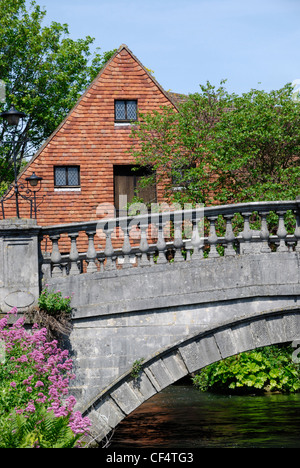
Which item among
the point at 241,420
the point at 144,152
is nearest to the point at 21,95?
the point at 144,152

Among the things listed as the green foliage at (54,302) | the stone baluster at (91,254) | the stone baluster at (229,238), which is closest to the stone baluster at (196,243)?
the stone baluster at (229,238)

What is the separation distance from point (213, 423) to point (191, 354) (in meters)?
6.80

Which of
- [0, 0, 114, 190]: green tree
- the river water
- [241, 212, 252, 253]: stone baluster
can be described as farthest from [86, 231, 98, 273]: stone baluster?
[0, 0, 114, 190]: green tree

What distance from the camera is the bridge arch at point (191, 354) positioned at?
11.6m

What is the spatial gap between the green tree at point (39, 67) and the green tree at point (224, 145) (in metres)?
9.79

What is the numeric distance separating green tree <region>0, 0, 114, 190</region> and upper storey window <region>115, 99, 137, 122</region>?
24.8 ft

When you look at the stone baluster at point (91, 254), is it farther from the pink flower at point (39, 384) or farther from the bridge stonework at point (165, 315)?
the pink flower at point (39, 384)

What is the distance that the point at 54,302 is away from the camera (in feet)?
37.3

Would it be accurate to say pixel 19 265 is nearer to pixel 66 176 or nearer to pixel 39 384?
pixel 39 384

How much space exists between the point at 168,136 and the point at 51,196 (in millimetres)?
3858

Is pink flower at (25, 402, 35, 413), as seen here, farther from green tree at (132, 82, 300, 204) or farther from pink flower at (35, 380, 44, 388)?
green tree at (132, 82, 300, 204)

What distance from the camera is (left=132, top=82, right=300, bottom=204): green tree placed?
770 inches

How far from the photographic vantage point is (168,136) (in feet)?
67.0
